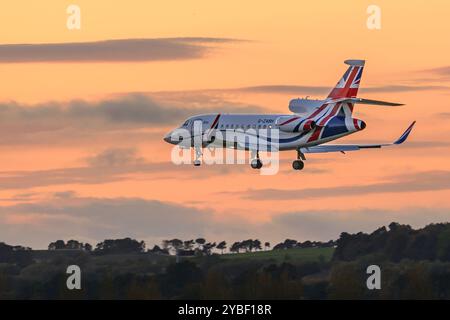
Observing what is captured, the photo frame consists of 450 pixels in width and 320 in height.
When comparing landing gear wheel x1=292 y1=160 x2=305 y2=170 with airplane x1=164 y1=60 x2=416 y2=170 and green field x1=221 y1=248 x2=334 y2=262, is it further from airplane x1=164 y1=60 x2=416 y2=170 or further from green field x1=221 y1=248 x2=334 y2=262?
green field x1=221 y1=248 x2=334 y2=262

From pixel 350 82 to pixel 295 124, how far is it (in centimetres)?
593

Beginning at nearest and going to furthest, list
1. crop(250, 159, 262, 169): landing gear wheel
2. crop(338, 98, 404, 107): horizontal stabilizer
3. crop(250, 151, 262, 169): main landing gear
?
1. crop(338, 98, 404, 107): horizontal stabilizer
2. crop(250, 151, 262, 169): main landing gear
3. crop(250, 159, 262, 169): landing gear wheel

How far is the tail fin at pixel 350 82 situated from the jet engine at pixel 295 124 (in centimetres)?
331

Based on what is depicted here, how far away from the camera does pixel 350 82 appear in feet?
607

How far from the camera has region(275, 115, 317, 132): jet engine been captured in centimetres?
18238

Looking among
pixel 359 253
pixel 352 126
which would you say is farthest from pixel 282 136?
pixel 359 253

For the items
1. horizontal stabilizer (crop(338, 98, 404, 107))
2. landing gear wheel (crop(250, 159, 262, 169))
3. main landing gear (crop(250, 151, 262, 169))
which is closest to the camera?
horizontal stabilizer (crop(338, 98, 404, 107))

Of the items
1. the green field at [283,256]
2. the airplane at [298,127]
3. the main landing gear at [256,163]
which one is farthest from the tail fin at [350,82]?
the green field at [283,256]

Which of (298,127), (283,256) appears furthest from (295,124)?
(283,256)

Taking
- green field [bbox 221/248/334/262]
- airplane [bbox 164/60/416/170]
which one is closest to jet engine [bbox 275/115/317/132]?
airplane [bbox 164/60/416/170]

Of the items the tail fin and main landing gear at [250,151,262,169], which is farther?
main landing gear at [250,151,262,169]

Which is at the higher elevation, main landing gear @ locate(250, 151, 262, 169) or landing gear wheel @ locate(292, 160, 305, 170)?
main landing gear @ locate(250, 151, 262, 169)

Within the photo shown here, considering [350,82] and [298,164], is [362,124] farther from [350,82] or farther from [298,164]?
[298,164]

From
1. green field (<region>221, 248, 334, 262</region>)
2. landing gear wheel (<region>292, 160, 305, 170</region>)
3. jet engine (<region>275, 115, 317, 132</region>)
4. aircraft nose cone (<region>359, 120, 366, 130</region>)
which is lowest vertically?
green field (<region>221, 248, 334, 262</region>)
